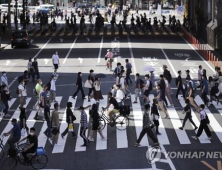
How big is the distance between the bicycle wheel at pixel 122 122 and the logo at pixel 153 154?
3636 millimetres

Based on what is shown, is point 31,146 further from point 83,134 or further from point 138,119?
point 138,119

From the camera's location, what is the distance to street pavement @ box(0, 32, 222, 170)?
83.8ft

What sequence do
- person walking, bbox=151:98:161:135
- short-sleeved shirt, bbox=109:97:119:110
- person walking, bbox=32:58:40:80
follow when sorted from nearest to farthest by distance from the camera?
person walking, bbox=151:98:161:135 → short-sleeved shirt, bbox=109:97:119:110 → person walking, bbox=32:58:40:80

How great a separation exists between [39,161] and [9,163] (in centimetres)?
102

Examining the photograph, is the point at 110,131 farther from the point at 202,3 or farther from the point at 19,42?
the point at 202,3

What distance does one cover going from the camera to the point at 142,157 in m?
25.8

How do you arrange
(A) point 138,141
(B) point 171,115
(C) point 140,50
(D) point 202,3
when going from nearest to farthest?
(A) point 138,141
(B) point 171,115
(C) point 140,50
(D) point 202,3

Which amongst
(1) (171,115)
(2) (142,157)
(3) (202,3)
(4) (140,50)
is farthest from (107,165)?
(3) (202,3)

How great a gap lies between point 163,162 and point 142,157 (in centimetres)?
101

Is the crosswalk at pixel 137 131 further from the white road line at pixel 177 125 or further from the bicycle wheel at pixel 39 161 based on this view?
the bicycle wheel at pixel 39 161

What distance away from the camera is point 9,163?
2436cm

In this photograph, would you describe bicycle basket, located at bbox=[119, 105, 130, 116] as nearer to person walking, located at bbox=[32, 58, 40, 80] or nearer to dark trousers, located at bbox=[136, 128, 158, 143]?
dark trousers, located at bbox=[136, 128, 158, 143]
